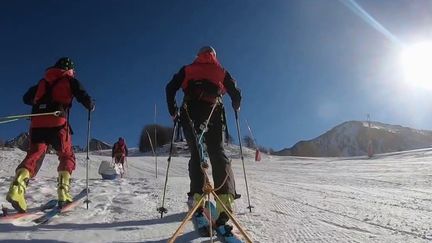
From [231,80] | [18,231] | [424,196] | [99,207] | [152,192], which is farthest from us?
[424,196]

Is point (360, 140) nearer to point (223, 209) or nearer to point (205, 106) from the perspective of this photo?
point (205, 106)

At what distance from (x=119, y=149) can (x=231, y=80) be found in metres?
16.5

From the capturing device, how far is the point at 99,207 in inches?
225

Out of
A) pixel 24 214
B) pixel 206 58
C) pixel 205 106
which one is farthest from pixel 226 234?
pixel 24 214

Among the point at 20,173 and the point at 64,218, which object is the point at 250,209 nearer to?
the point at 64,218

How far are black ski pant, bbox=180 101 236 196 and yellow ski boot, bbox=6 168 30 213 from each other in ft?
6.04

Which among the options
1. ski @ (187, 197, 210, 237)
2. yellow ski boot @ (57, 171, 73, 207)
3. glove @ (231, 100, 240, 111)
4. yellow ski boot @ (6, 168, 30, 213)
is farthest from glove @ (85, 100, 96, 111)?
ski @ (187, 197, 210, 237)

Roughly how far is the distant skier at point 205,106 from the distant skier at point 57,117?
1381mm

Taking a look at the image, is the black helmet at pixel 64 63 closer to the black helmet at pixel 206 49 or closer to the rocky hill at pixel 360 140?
the black helmet at pixel 206 49

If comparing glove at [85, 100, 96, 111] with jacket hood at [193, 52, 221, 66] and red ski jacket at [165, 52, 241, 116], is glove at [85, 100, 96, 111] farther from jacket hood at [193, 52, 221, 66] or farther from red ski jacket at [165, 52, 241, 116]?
jacket hood at [193, 52, 221, 66]

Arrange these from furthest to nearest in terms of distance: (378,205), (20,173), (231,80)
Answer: (378,205) → (231,80) → (20,173)

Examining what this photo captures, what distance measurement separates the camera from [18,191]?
4.84 meters

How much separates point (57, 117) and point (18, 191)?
1016 mm

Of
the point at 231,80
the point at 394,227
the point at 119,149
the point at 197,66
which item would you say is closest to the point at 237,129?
the point at 231,80
